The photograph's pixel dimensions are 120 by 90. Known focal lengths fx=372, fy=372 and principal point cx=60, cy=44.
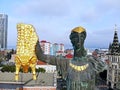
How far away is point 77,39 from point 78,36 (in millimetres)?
53

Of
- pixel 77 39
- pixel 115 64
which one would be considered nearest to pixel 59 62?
pixel 77 39

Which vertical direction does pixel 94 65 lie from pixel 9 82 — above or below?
above

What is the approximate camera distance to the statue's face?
19.6 ft

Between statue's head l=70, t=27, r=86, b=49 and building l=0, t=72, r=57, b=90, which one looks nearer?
statue's head l=70, t=27, r=86, b=49

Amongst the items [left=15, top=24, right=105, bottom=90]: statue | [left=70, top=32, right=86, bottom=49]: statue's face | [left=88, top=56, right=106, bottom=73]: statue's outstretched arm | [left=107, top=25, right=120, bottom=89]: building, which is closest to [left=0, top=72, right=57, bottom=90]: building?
[left=107, top=25, right=120, bottom=89]: building

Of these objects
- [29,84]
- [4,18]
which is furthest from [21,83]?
[4,18]

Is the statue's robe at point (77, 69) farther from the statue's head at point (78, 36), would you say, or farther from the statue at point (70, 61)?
the statue's head at point (78, 36)

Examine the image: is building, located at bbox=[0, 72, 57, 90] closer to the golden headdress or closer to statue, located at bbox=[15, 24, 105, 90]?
statue, located at bbox=[15, 24, 105, 90]

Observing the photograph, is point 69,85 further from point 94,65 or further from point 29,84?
point 29,84

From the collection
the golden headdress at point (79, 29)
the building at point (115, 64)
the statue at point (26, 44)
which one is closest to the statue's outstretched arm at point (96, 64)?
the golden headdress at point (79, 29)

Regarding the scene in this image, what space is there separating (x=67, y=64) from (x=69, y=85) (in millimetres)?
426

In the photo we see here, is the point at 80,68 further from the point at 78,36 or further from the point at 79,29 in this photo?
the point at 79,29

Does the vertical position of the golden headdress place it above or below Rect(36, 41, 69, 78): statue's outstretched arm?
above

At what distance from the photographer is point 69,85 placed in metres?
5.80
